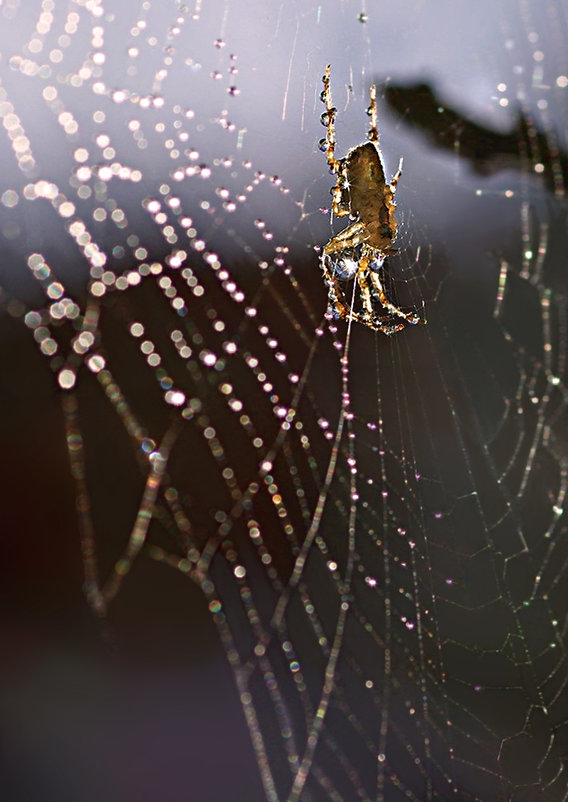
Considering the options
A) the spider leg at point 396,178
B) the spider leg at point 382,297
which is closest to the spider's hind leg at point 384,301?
the spider leg at point 382,297

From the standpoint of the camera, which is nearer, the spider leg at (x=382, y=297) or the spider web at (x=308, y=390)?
the spider web at (x=308, y=390)

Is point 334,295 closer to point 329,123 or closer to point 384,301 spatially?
point 384,301

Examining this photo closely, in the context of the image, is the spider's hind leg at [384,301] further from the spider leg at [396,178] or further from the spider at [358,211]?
the spider leg at [396,178]

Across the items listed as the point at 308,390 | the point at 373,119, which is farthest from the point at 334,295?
the point at 308,390

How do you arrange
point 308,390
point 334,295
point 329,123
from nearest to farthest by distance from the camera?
point 329,123
point 334,295
point 308,390

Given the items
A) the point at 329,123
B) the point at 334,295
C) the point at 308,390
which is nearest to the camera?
the point at 329,123

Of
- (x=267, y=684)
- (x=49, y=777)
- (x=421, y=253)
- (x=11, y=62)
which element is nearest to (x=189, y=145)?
(x=11, y=62)

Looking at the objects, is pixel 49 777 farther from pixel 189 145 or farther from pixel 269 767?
pixel 189 145
